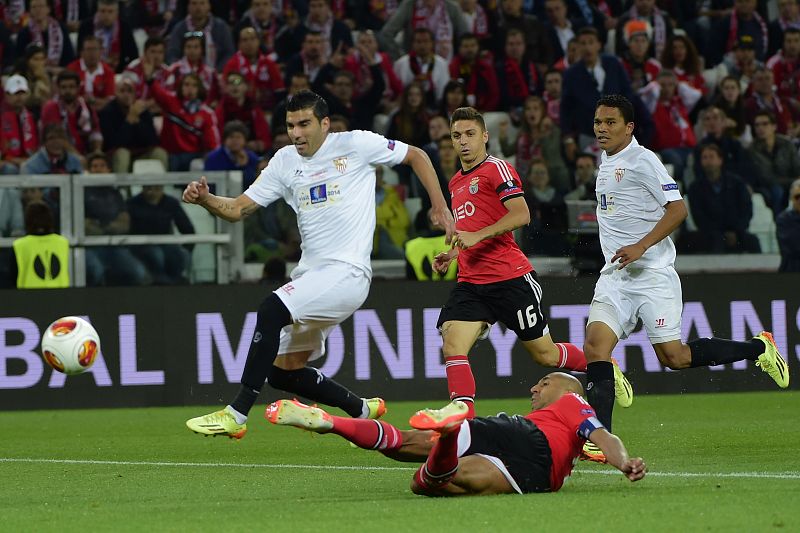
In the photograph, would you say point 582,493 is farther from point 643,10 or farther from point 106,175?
point 643,10

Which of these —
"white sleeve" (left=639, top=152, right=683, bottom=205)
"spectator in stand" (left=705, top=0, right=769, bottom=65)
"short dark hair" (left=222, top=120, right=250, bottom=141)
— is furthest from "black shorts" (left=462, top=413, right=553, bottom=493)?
"spectator in stand" (left=705, top=0, right=769, bottom=65)

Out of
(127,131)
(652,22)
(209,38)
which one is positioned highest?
(652,22)

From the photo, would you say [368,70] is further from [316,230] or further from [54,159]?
[316,230]

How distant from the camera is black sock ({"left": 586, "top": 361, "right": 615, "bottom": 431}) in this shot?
8219 mm

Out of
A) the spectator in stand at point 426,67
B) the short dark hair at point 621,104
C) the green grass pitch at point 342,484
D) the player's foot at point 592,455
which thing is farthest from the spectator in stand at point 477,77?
the player's foot at point 592,455

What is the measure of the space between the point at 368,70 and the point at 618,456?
11437 millimetres

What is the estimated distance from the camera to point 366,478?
306 inches

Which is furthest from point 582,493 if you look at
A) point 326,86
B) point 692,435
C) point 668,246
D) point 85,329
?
point 326,86

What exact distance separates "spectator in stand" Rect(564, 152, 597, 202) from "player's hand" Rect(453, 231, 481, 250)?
6.10 m

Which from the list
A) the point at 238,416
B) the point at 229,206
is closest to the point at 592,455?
the point at 238,416

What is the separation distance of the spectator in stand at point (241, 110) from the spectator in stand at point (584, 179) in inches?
146

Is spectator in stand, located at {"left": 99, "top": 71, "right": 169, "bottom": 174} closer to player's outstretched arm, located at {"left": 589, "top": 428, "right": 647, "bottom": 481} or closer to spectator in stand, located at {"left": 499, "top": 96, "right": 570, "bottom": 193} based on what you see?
spectator in stand, located at {"left": 499, "top": 96, "right": 570, "bottom": 193}

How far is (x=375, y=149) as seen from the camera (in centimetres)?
908

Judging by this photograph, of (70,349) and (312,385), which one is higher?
(70,349)
